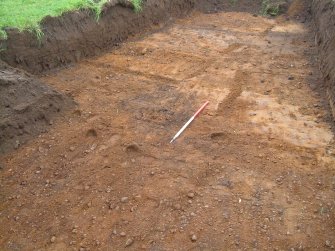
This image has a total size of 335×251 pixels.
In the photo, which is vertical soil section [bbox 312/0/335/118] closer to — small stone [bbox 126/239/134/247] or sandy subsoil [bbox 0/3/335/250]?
sandy subsoil [bbox 0/3/335/250]

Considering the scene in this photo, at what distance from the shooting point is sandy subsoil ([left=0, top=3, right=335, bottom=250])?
3014 millimetres

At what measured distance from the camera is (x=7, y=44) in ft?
16.7

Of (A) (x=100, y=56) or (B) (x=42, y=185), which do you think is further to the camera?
(A) (x=100, y=56)

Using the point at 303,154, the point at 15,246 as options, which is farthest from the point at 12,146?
the point at 303,154

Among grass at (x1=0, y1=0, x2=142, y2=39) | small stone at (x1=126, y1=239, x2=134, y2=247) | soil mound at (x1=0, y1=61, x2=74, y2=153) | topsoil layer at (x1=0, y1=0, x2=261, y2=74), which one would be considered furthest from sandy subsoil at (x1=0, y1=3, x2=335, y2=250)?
grass at (x1=0, y1=0, x2=142, y2=39)

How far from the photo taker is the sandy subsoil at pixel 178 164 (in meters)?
3.01

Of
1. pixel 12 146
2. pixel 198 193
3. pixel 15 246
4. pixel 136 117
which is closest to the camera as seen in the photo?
pixel 15 246

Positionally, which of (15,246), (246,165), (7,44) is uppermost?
(7,44)

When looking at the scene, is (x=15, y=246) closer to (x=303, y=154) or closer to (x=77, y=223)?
(x=77, y=223)

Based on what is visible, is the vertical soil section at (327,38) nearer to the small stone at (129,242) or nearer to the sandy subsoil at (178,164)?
the sandy subsoil at (178,164)

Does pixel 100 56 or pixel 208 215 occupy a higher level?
pixel 100 56

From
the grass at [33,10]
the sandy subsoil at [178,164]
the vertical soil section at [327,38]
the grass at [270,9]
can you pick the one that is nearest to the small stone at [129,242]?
the sandy subsoil at [178,164]

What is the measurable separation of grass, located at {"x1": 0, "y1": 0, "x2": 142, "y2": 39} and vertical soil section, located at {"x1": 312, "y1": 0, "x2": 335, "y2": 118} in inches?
160

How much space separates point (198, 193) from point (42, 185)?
1615 millimetres
